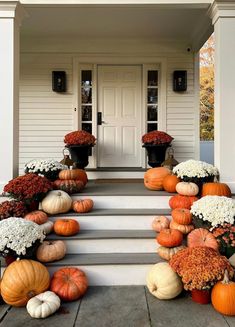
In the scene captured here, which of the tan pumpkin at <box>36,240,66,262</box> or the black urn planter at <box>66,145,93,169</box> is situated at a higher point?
the black urn planter at <box>66,145,93,169</box>

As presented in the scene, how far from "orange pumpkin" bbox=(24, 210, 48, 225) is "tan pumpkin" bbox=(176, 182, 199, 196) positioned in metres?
1.47

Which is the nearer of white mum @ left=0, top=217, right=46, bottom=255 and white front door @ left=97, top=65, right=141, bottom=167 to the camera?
white mum @ left=0, top=217, right=46, bottom=255

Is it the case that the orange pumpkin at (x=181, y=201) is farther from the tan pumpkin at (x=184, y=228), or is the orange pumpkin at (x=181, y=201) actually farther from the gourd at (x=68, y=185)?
the gourd at (x=68, y=185)

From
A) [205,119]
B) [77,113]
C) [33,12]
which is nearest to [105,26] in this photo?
[33,12]

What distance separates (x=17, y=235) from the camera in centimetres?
261

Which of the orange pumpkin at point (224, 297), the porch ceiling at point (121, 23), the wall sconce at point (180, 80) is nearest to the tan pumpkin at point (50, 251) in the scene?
the orange pumpkin at point (224, 297)

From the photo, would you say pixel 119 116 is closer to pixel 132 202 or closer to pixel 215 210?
pixel 132 202

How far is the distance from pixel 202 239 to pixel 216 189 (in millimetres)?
755

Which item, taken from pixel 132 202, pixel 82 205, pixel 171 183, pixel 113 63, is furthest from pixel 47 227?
pixel 113 63

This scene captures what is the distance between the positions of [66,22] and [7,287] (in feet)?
13.3

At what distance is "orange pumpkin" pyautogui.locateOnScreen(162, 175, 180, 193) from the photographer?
3658mm

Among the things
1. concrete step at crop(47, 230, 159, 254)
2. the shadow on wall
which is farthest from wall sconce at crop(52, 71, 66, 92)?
the shadow on wall

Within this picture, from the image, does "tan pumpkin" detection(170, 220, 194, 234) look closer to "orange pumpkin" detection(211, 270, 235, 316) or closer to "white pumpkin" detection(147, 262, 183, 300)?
"white pumpkin" detection(147, 262, 183, 300)

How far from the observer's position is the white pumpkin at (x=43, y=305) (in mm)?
2283
